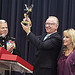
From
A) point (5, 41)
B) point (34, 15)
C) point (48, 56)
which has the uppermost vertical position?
point (34, 15)

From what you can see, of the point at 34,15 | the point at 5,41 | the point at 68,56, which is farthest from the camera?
the point at 34,15

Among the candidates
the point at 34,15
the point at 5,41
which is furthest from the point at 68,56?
the point at 34,15

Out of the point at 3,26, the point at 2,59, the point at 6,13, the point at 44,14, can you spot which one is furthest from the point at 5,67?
the point at 6,13

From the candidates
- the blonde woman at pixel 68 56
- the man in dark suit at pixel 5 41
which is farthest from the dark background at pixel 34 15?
the blonde woman at pixel 68 56

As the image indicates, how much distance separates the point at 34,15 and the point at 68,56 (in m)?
1.51

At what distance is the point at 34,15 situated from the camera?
3.41 m

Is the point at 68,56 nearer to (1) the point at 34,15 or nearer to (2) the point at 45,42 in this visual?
(2) the point at 45,42

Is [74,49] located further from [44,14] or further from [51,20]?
[44,14]

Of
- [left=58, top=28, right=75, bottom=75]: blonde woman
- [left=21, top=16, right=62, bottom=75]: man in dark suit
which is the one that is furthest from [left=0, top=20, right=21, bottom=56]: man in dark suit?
[left=58, top=28, right=75, bottom=75]: blonde woman

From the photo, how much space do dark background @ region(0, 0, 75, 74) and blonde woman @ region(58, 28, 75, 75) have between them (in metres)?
0.85

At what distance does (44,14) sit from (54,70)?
4.47 ft

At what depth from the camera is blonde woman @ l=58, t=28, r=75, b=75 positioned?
2094 mm

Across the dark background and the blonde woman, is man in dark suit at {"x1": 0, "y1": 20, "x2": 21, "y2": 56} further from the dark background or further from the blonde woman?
the blonde woman

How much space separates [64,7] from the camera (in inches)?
124
